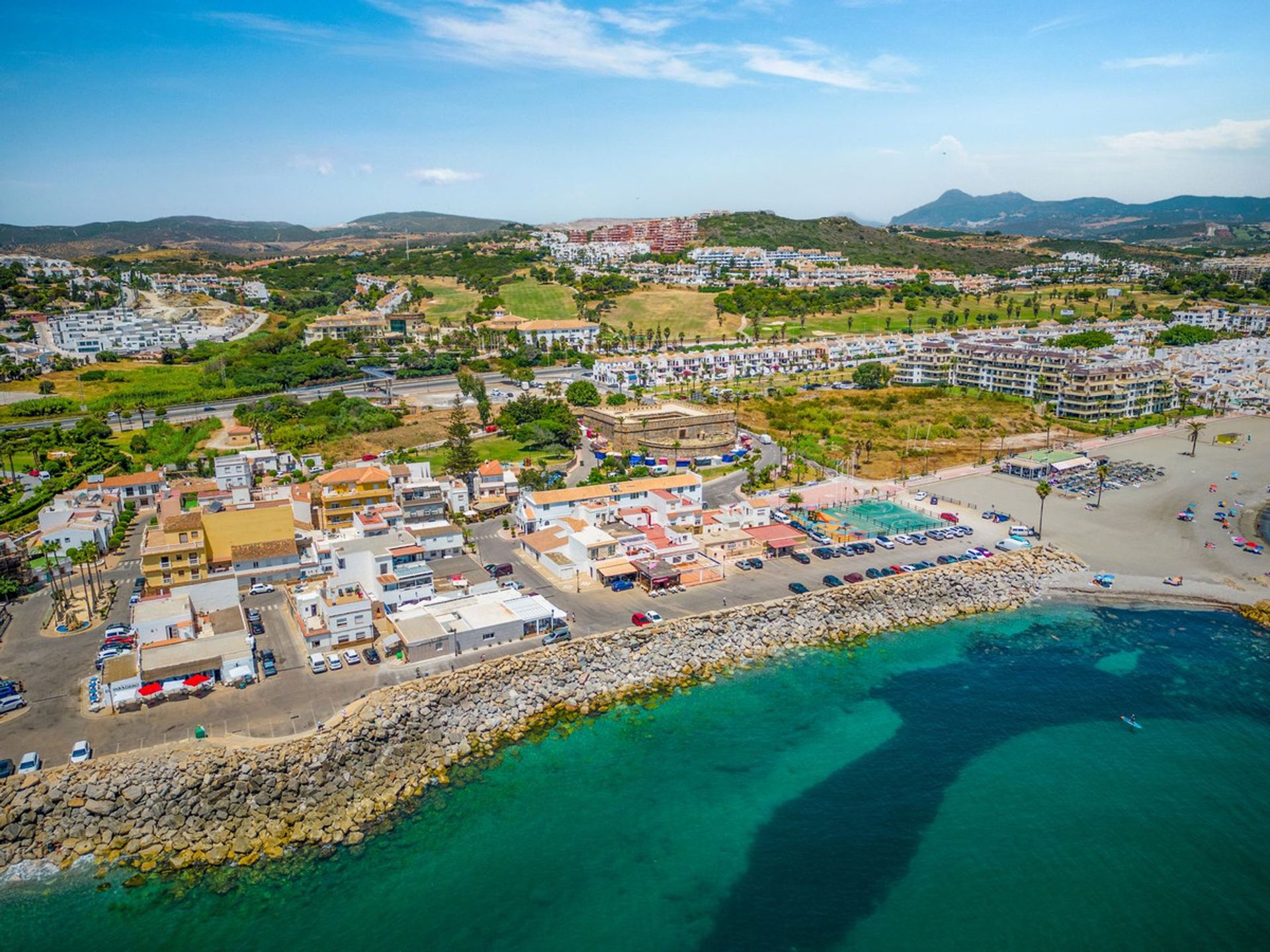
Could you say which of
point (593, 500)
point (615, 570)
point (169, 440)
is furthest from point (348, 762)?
point (169, 440)

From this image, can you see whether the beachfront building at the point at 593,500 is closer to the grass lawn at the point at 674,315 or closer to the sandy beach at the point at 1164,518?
the sandy beach at the point at 1164,518

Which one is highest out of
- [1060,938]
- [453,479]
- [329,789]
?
[453,479]

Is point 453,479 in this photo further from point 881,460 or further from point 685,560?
point 881,460

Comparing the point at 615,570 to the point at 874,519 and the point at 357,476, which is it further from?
the point at 874,519

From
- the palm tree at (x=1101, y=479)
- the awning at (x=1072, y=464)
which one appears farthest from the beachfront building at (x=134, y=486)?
the awning at (x=1072, y=464)

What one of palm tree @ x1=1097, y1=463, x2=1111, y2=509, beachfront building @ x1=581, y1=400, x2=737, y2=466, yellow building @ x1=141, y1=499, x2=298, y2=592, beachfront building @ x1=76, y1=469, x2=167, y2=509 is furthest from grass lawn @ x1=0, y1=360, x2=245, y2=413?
palm tree @ x1=1097, y1=463, x2=1111, y2=509

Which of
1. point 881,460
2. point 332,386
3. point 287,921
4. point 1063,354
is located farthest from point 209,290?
point 287,921
